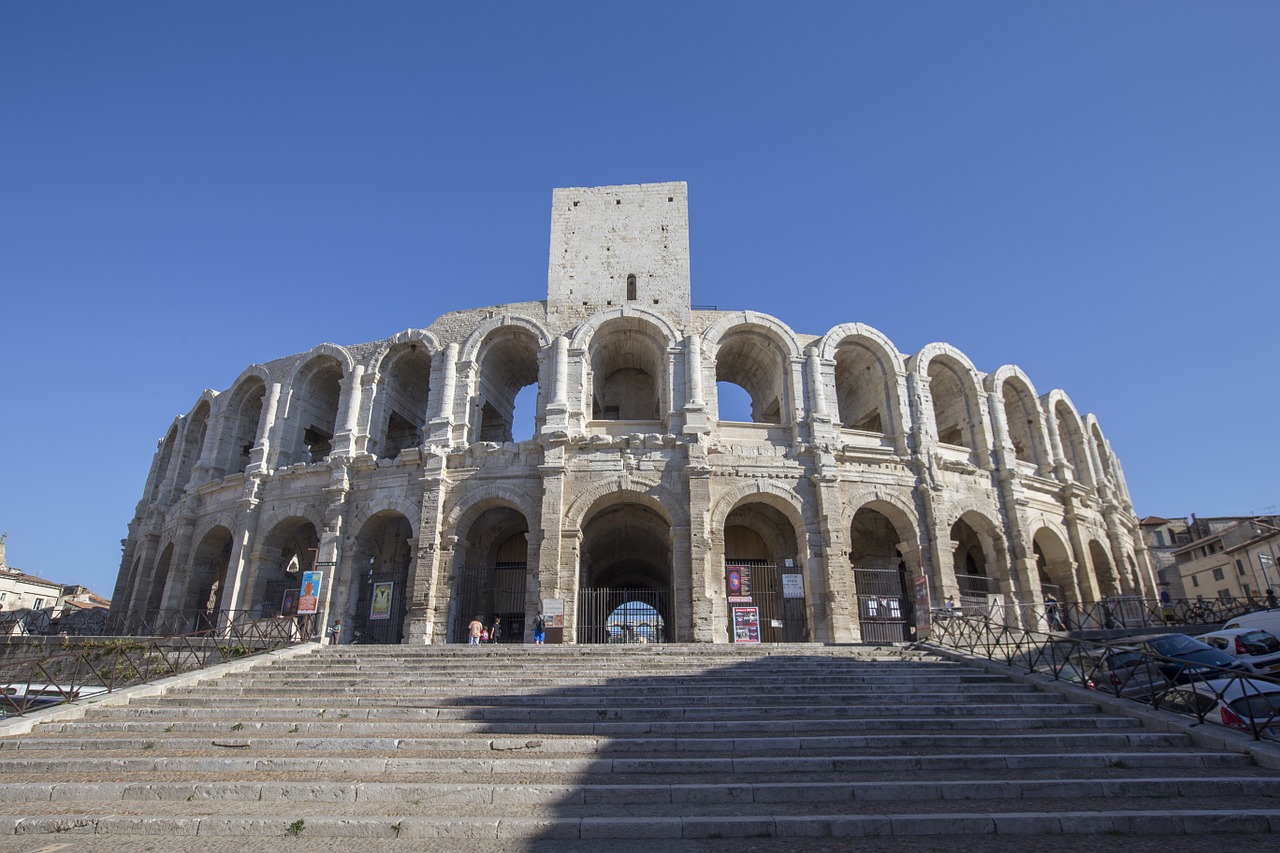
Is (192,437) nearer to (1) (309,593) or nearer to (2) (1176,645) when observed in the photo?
(1) (309,593)

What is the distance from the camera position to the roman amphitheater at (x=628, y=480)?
19.0 metres

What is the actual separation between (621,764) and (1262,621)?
16.3 meters

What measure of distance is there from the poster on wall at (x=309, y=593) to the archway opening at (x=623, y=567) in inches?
280

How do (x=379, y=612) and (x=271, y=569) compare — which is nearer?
(x=379, y=612)

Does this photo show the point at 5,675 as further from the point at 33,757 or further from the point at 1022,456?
the point at 1022,456

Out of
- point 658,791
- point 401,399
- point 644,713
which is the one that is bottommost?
point 658,791

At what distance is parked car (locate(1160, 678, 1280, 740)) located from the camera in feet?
26.7

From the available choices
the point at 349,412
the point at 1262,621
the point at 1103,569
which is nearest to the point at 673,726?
the point at 1262,621

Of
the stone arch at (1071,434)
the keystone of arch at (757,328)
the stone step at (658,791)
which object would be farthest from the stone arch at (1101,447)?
the stone step at (658,791)

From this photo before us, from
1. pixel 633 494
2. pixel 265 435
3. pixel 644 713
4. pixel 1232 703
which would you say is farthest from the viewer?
pixel 265 435

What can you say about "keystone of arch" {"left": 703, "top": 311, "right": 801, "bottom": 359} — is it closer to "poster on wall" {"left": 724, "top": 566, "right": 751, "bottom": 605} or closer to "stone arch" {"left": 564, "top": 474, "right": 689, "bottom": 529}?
"stone arch" {"left": 564, "top": 474, "right": 689, "bottom": 529}

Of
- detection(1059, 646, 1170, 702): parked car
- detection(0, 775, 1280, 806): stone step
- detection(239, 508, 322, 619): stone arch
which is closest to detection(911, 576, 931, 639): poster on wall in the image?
detection(1059, 646, 1170, 702): parked car

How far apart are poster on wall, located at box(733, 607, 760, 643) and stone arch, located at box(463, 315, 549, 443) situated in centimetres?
781

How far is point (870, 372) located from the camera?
23000 mm
